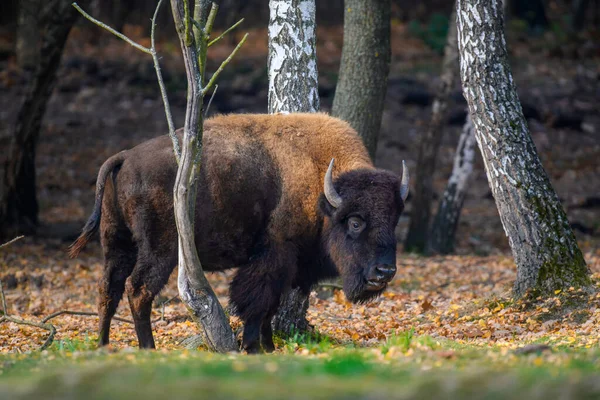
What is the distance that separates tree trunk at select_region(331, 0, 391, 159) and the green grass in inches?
216

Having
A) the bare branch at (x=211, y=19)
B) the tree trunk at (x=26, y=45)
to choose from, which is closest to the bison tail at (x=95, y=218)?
the bare branch at (x=211, y=19)

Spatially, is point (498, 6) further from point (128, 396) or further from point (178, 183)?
point (128, 396)

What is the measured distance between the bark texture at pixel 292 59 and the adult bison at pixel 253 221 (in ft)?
2.91

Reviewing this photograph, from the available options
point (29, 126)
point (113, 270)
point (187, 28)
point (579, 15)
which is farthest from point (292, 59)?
point (579, 15)

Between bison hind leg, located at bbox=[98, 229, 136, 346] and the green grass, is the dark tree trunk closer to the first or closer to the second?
bison hind leg, located at bbox=[98, 229, 136, 346]

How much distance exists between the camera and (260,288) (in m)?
7.58

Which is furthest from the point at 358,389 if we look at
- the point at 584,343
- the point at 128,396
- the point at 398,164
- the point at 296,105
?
the point at 398,164

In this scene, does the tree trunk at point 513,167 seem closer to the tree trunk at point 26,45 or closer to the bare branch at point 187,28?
the bare branch at point 187,28

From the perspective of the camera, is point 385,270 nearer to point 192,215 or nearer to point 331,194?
point 331,194

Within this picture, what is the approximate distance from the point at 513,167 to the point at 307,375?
16.2ft

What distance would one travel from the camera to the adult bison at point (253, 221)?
761 centimetres

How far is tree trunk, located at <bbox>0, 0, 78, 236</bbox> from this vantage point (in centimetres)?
1433

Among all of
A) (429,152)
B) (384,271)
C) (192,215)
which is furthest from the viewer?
(429,152)

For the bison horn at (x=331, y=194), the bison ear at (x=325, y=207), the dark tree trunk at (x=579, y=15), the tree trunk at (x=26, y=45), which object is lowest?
the bison ear at (x=325, y=207)
